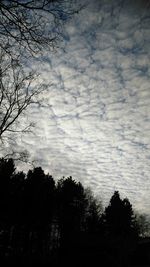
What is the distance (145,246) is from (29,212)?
1791cm

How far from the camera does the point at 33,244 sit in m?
49.0

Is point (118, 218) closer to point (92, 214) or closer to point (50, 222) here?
point (92, 214)

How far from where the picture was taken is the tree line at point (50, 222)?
29.8 meters

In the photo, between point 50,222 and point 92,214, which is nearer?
point 50,222

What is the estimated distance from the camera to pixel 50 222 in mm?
46531

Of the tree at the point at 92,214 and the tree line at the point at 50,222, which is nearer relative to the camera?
the tree line at the point at 50,222

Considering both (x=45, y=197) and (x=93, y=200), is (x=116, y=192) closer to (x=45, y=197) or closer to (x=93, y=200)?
(x=93, y=200)

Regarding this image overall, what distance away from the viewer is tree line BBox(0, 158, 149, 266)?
97.6ft

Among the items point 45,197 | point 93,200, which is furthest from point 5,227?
point 93,200

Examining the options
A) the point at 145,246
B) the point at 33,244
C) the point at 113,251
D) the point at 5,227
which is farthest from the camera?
the point at 33,244

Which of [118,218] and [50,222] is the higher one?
[118,218]

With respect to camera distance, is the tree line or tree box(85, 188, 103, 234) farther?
tree box(85, 188, 103, 234)

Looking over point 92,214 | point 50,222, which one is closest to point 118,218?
point 92,214

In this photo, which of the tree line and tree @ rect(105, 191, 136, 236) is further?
tree @ rect(105, 191, 136, 236)
